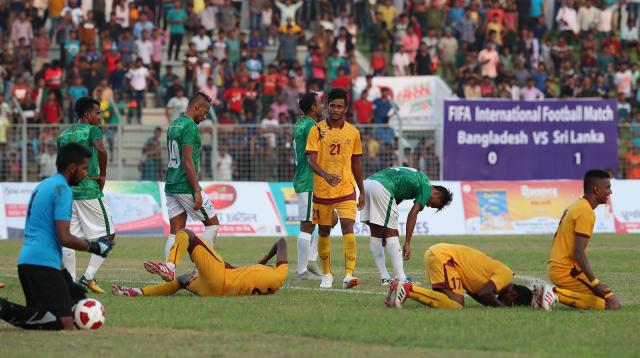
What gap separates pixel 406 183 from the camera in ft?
52.2

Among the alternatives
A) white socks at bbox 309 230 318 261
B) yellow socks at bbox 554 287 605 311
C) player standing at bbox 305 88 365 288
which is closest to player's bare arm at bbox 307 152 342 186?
player standing at bbox 305 88 365 288

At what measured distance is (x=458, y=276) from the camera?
13250 millimetres

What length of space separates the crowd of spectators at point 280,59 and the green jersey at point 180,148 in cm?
1326

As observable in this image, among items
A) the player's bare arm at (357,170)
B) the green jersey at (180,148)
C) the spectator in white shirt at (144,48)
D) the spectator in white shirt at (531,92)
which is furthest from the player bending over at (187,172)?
the spectator in white shirt at (531,92)

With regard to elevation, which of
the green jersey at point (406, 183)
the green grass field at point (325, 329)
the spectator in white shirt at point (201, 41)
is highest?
the spectator in white shirt at point (201, 41)

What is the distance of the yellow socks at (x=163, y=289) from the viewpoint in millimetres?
14352

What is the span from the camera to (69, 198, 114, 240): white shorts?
15.5 metres

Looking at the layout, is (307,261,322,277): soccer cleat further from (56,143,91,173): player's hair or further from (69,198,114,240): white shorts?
(56,143,91,173): player's hair

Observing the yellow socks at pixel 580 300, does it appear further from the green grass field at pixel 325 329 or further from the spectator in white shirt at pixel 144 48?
the spectator in white shirt at pixel 144 48

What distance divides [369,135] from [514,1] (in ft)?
39.2

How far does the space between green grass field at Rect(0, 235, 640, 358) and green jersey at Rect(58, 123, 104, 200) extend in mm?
1286

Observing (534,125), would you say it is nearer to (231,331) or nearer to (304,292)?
(304,292)

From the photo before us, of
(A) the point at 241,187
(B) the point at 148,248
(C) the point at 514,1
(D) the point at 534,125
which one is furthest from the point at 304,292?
(C) the point at 514,1

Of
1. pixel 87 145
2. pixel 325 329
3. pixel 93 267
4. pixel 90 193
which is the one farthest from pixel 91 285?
pixel 325 329
